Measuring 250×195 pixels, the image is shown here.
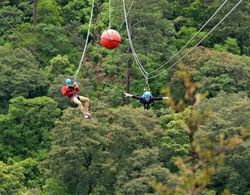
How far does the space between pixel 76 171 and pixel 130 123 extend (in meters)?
2.85

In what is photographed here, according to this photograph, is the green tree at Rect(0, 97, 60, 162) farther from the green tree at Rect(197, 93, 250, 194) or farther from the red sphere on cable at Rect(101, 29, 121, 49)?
the red sphere on cable at Rect(101, 29, 121, 49)

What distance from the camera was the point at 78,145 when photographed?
105 feet

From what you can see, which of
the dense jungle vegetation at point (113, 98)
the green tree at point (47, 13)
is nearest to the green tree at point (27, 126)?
the dense jungle vegetation at point (113, 98)

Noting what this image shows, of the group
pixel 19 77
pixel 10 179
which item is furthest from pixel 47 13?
pixel 10 179

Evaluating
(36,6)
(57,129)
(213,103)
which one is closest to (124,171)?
(57,129)

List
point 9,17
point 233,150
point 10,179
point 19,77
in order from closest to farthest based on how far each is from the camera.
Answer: point 10,179
point 233,150
point 19,77
point 9,17

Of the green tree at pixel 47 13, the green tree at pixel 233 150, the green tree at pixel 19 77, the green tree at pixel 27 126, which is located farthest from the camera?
the green tree at pixel 47 13

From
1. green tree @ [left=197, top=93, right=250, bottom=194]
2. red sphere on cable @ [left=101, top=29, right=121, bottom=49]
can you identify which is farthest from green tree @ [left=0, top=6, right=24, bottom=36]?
red sphere on cable @ [left=101, top=29, right=121, bottom=49]

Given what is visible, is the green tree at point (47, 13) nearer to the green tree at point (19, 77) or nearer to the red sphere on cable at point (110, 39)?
the green tree at point (19, 77)

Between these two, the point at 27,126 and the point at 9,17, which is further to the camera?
the point at 9,17

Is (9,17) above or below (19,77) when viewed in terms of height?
above

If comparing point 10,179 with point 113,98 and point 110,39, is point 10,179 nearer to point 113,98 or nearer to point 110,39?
point 113,98

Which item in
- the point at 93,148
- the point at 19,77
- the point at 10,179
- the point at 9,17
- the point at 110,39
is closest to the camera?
the point at 110,39

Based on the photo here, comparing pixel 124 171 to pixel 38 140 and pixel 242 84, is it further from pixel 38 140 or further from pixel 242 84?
pixel 242 84
